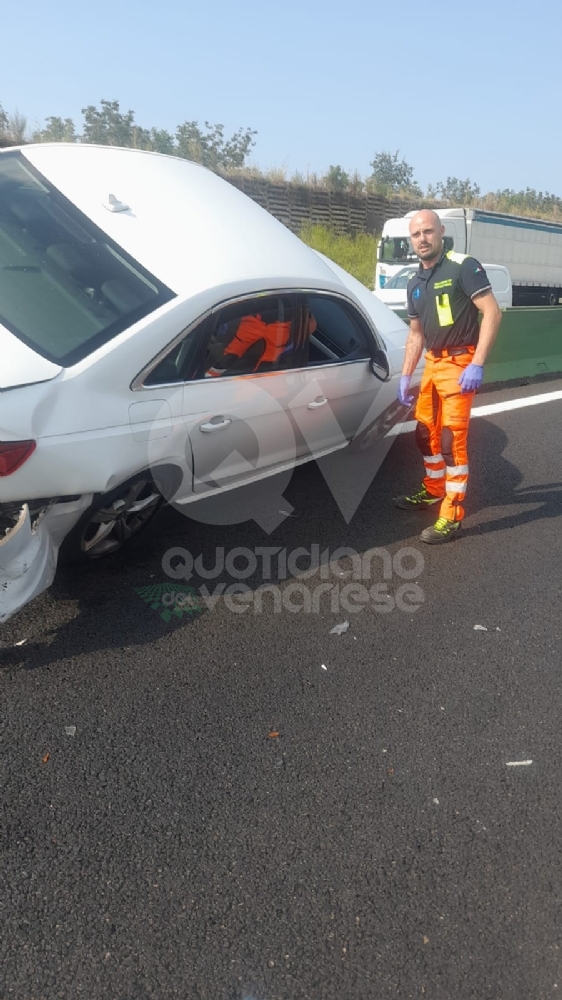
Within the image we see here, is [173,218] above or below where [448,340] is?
above

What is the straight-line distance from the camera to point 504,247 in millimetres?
23625

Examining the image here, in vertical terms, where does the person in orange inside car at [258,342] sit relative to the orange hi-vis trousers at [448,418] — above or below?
above

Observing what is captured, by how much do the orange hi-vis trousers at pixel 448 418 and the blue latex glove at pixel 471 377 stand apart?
0.09 meters

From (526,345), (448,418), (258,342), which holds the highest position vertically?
Result: (258,342)

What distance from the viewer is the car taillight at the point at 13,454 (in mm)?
2881

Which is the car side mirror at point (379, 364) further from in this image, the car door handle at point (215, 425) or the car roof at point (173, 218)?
the car door handle at point (215, 425)

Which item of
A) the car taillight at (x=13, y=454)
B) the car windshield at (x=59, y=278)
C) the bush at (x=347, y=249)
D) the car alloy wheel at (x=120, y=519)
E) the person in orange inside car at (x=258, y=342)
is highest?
the car windshield at (x=59, y=278)

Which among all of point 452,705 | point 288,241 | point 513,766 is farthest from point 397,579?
point 288,241

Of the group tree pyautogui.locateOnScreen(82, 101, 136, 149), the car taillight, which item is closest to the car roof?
the car taillight

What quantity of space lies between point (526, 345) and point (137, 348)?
724cm

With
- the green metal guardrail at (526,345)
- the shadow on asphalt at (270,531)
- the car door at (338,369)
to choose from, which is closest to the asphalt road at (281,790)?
the shadow on asphalt at (270,531)

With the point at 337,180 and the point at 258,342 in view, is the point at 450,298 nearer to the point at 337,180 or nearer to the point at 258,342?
the point at 258,342

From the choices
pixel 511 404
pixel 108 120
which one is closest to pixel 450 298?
pixel 511 404

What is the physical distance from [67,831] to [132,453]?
5.21 ft
